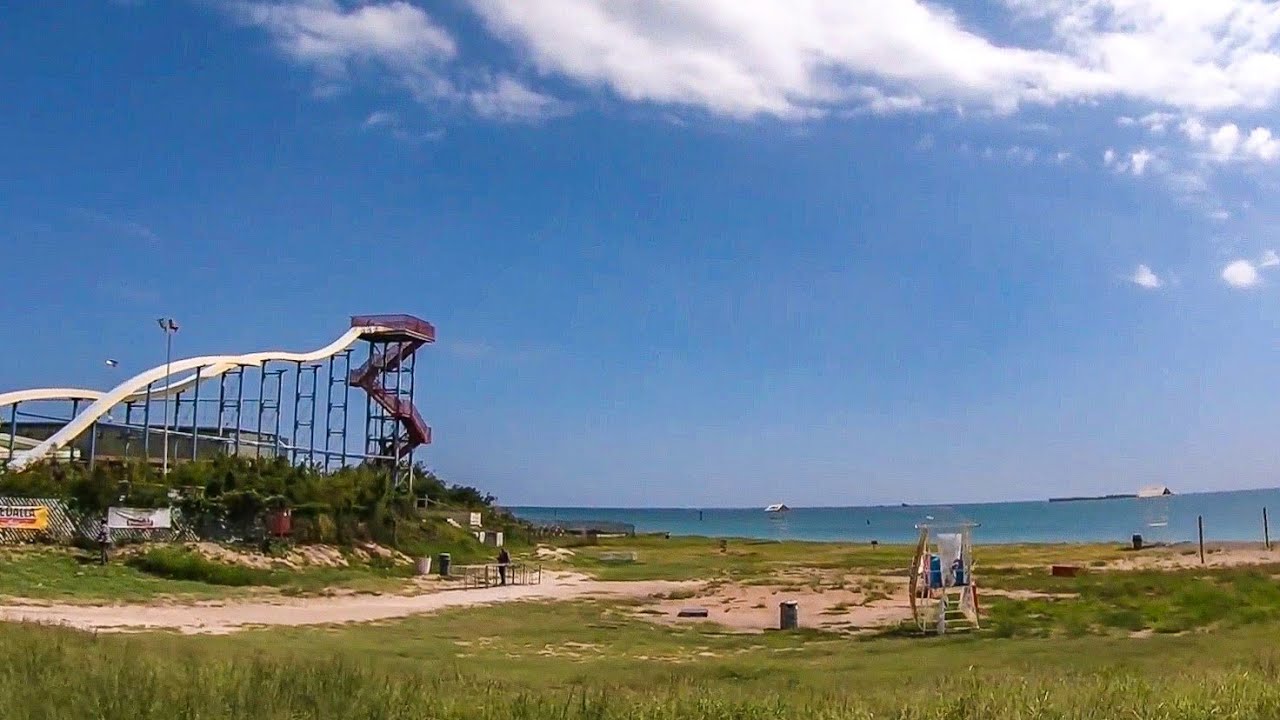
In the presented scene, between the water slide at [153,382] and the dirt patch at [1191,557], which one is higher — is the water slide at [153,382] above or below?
above

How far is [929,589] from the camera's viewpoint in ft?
83.7

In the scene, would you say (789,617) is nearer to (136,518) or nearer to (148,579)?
(148,579)

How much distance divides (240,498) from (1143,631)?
92.9 feet

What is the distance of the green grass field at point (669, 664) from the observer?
7.73 meters

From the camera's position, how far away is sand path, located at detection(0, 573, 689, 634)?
21.6 meters

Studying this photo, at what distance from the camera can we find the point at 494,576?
1618 inches

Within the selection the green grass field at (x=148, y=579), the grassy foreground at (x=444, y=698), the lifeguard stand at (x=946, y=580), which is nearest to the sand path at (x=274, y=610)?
the green grass field at (x=148, y=579)

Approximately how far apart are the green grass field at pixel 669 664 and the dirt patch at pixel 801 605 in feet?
4.38

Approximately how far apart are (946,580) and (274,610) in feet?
50.7

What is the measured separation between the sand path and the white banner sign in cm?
778

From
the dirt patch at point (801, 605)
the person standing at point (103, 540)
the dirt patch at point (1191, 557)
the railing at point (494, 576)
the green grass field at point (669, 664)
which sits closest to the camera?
the green grass field at point (669, 664)

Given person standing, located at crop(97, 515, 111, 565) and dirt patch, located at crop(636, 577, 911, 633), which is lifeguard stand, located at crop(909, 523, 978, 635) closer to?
dirt patch, located at crop(636, 577, 911, 633)

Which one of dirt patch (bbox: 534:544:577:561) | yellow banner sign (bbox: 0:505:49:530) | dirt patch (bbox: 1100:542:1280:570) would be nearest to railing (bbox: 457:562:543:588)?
dirt patch (bbox: 534:544:577:561)

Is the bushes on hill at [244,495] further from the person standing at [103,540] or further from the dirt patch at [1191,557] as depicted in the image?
the dirt patch at [1191,557]
